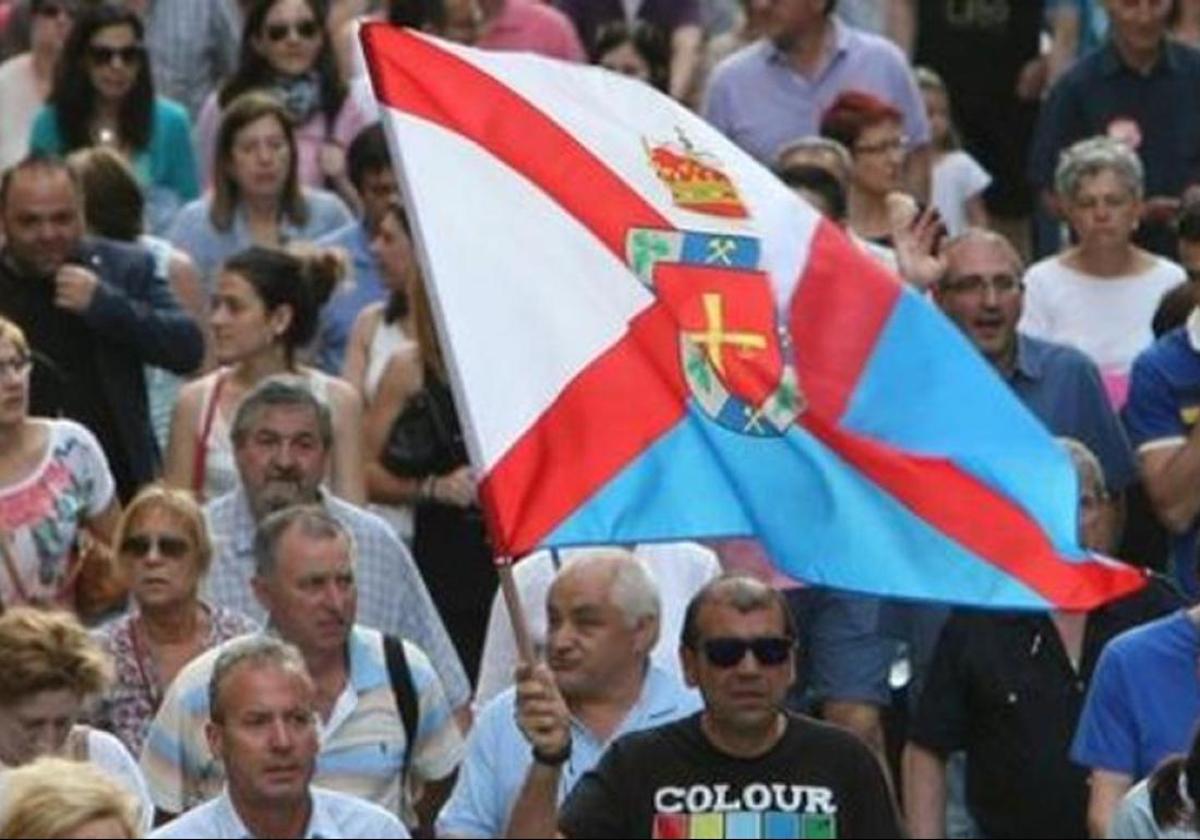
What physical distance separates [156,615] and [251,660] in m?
2.53

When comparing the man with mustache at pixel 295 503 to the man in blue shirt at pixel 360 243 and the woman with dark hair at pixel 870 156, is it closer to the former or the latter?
the man in blue shirt at pixel 360 243

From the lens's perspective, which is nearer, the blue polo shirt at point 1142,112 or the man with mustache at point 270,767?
the man with mustache at point 270,767

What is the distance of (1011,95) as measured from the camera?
2259 centimetres

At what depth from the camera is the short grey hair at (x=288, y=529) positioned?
46.6 feet

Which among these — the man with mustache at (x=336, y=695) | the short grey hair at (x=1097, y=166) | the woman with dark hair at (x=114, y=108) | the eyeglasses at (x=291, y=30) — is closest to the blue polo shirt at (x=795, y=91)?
the eyeglasses at (x=291, y=30)

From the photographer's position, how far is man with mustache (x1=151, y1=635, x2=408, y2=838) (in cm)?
1191

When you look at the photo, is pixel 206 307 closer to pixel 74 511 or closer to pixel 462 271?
pixel 74 511

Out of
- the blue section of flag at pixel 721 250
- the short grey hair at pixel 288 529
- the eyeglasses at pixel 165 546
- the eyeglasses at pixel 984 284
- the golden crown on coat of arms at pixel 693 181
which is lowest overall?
the eyeglasses at pixel 165 546

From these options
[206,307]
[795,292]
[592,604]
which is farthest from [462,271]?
[206,307]

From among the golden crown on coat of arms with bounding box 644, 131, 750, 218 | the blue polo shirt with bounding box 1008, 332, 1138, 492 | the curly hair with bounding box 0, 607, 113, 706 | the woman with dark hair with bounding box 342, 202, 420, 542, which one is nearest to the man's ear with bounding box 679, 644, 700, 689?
the golden crown on coat of arms with bounding box 644, 131, 750, 218

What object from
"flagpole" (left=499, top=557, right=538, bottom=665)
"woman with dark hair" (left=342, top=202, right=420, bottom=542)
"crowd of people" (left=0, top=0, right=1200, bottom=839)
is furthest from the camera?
"woman with dark hair" (left=342, top=202, right=420, bottom=542)

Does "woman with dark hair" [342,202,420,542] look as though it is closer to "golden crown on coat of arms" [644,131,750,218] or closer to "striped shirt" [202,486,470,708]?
"striped shirt" [202,486,470,708]

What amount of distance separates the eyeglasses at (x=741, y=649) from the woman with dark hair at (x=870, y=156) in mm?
6021

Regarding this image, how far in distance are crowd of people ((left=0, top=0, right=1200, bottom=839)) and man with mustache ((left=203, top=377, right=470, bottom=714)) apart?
0.01 metres
